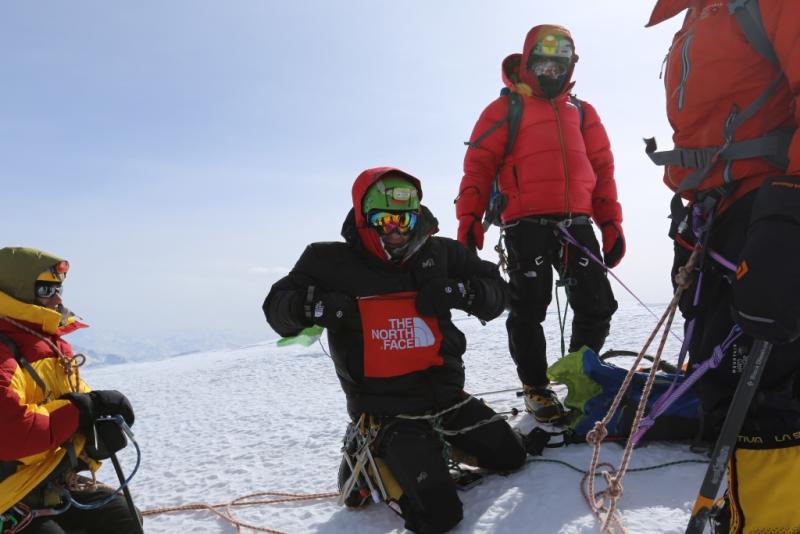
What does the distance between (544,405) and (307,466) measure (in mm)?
1530

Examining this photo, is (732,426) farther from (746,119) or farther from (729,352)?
(746,119)

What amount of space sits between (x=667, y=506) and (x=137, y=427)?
187 inches

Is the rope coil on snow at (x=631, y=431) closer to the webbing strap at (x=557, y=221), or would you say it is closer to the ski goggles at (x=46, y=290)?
the webbing strap at (x=557, y=221)

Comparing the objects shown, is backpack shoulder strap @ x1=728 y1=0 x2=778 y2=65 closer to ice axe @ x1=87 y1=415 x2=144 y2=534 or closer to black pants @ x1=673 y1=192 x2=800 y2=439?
black pants @ x1=673 y1=192 x2=800 y2=439

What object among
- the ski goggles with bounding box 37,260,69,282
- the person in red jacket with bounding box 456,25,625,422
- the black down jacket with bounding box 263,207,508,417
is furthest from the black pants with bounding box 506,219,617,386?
the ski goggles with bounding box 37,260,69,282

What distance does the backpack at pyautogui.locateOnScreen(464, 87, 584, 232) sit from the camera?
3717mm

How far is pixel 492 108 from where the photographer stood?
3777 millimetres

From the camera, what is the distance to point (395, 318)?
2801 millimetres

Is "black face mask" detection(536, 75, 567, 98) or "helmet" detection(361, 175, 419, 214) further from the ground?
"black face mask" detection(536, 75, 567, 98)

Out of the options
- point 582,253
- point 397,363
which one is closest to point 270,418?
point 397,363

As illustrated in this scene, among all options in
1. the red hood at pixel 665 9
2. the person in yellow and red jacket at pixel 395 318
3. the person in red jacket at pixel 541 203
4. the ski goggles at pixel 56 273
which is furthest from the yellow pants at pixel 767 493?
the ski goggles at pixel 56 273

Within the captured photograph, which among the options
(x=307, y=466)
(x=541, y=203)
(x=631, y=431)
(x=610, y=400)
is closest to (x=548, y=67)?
(x=541, y=203)

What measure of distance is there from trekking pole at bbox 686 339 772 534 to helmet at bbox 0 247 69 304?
257 centimetres

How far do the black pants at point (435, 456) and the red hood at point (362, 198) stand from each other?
0.87m
